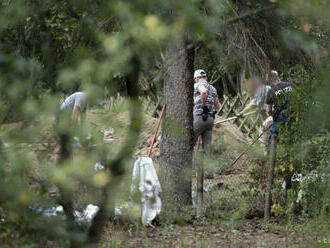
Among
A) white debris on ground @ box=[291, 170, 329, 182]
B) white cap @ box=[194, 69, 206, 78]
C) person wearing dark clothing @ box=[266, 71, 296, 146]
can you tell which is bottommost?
white debris on ground @ box=[291, 170, 329, 182]

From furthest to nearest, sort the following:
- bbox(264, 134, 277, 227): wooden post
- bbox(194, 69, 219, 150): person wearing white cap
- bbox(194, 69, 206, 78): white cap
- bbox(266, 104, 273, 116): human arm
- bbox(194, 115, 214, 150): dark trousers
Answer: bbox(194, 115, 214, 150): dark trousers
bbox(194, 69, 219, 150): person wearing white cap
bbox(194, 69, 206, 78): white cap
bbox(266, 104, 273, 116): human arm
bbox(264, 134, 277, 227): wooden post

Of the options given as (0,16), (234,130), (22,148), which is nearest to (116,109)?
(22,148)

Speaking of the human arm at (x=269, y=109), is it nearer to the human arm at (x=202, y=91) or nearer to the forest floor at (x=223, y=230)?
the forest floor at (x=223, y=230)

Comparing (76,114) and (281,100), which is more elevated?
(281,100)

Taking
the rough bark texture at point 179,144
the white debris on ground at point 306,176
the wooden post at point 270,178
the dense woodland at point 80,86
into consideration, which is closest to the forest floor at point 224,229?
the wooden post at point 270,178

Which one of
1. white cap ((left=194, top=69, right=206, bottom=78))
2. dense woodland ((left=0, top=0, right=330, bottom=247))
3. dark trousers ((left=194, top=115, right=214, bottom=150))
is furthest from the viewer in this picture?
dark trousers ((left=194, top=115, right=214, bottom=150))

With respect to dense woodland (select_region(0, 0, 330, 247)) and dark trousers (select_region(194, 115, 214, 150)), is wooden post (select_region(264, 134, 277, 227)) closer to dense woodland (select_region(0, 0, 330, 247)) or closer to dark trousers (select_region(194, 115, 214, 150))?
dark trousers (select_region(194, 115, 214, 150))

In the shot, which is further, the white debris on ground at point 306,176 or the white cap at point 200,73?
the white cap at point 200,73

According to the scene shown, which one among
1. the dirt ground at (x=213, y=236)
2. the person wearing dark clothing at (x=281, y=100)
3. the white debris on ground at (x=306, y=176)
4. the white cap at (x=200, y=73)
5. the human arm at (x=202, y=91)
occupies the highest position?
the white cap at (x=200, y=73)

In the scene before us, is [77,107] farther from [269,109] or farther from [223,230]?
[269,109]

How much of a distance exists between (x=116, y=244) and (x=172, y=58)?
10.2 feet

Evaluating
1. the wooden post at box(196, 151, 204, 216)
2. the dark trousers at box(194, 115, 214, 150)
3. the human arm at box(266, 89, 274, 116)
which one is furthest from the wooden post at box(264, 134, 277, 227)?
the dark trousers at box(194, 115, 214, 150)

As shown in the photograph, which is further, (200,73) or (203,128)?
(203,128)

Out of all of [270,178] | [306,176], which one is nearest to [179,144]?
[270,178]
